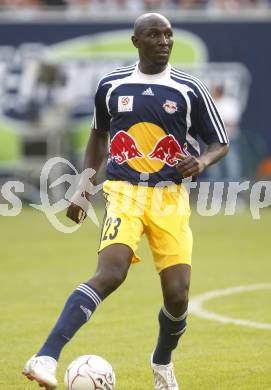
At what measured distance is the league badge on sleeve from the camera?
25.1 feet

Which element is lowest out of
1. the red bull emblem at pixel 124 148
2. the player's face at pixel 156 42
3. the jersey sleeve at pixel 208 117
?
the red bull emblem at pixel 124 148

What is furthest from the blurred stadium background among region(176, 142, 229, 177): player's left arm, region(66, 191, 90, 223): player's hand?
region(176, 142, 229, 177): player's left arm

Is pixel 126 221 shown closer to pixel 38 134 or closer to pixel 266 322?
pixel 266 322

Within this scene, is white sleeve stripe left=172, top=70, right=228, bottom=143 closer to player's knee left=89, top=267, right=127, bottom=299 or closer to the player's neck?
the player's neck

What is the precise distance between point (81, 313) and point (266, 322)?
12.1ft

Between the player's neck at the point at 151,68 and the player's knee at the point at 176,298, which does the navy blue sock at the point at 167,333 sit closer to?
the player's knee at the point at 176,298

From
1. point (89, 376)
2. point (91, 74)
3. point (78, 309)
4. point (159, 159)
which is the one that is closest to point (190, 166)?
point (159, 159)

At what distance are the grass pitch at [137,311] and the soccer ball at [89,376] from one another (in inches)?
23.8

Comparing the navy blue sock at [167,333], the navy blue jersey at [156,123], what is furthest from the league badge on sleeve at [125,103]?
the navy blue sock at [167,333]

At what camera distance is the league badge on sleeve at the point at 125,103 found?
7645 mm

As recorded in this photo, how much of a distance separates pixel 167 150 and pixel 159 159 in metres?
0.09

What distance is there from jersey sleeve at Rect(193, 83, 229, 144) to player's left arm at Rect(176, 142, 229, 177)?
0.09 meters

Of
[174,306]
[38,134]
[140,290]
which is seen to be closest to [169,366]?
[174,306]

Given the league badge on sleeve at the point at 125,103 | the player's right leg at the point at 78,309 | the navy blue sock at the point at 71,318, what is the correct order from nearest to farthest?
the player's right leg at the point at 78,309
the navy blue sock at the point at 71,318
the league badge on sleeve at the point at 125,103
